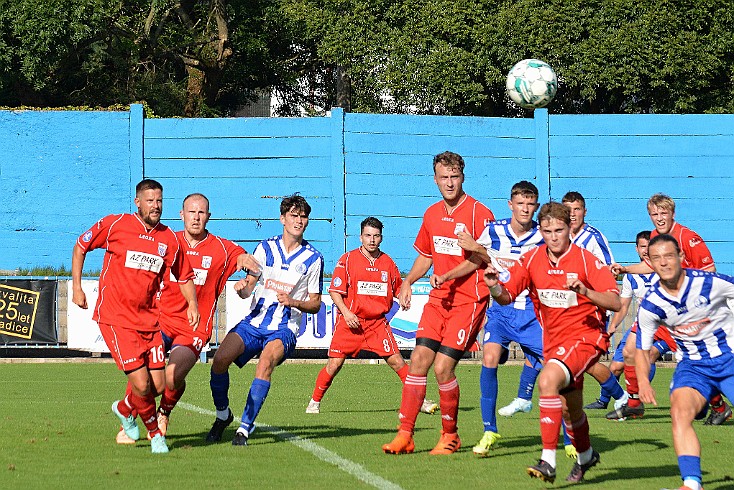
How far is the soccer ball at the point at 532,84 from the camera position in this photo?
22234 mm

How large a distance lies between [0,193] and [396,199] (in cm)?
721

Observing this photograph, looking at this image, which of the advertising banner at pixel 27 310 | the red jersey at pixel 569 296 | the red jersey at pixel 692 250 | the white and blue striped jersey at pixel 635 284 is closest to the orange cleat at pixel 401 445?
the red jersey at pixel 569 296

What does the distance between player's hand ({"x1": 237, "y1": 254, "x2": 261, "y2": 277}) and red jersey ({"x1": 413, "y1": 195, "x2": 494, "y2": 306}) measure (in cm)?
133

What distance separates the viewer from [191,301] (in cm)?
937

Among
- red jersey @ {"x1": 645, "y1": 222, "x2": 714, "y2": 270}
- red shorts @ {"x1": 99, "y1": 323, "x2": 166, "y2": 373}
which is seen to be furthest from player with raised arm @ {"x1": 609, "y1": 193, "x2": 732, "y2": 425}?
red shorts @ {"x1": 99, "y1": 323, "x2": 166, "y2": 373}

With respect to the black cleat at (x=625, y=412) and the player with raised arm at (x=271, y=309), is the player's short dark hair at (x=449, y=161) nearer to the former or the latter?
the player with raised arm at (x=271, y=309)

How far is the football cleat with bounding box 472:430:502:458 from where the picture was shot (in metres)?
9.17

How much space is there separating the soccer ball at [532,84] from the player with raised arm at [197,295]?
42.6 feet

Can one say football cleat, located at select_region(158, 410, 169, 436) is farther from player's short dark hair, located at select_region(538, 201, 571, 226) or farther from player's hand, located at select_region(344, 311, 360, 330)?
player's short dark hair, located at select_region(538, 201, 571, 226)

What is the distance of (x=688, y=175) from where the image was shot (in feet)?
73.3

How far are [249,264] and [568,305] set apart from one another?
2877 millimetres

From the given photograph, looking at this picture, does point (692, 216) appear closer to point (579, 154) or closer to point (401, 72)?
point (579, 154)

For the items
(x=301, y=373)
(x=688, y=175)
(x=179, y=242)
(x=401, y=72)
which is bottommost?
(x=301, y=373)

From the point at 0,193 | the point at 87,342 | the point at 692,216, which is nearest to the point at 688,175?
the point at 692,216
